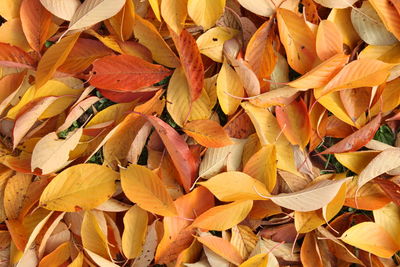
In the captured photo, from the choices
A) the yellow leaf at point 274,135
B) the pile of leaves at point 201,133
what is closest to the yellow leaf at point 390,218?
the pile of leaves at point 201,133

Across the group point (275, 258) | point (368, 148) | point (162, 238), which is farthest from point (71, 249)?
point (368, 148)

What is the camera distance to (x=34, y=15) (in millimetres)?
703

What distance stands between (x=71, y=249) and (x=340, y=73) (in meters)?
0.42

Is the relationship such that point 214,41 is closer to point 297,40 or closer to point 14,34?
point 297,40

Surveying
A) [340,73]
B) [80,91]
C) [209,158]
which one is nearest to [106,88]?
[80,91]

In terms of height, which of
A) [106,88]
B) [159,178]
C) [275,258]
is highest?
[106,88]

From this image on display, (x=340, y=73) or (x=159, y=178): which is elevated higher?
(x=340, y=73)

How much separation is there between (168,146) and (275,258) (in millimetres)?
198

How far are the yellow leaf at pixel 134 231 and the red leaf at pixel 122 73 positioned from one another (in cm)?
16

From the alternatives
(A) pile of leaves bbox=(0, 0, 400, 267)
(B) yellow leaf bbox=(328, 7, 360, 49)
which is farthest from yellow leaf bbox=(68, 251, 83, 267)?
(B) yellow leaf bbox=(328, 7, 360, 49)

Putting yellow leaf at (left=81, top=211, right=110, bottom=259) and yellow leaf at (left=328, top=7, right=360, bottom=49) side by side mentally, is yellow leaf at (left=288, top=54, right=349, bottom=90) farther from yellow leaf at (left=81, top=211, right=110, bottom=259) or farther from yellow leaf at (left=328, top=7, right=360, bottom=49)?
yellow leaf at (left=81, top=211, right=110, bottom=259)

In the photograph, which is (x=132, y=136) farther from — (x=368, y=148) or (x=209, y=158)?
(x=368, y=148)

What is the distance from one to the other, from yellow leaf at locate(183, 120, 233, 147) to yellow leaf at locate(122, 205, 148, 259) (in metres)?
0.12

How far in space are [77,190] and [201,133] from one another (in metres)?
0.17
